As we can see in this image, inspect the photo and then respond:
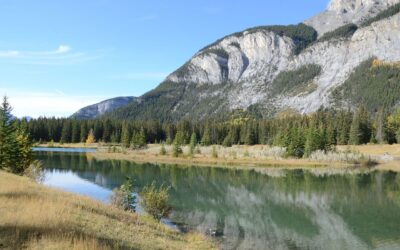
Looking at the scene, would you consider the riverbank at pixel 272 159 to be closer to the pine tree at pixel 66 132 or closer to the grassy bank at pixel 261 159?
the grassy bank at pixel 261 159

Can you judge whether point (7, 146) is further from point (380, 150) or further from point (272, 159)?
point (380, 150)

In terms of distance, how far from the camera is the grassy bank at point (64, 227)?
1209cm

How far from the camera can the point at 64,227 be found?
48.1ft

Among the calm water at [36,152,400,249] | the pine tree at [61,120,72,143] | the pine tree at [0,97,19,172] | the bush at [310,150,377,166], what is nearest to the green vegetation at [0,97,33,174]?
the pine tree at [0,97,19,172]

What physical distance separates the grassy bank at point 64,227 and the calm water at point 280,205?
406 inches

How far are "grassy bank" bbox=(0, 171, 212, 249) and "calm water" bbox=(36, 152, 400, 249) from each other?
10.3 metres

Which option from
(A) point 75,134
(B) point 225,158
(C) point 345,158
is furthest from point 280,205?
(A) point 75,134

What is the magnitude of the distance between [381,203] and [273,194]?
14.0 meters

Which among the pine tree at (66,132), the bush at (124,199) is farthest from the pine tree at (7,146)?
the pine tree at (66,132)

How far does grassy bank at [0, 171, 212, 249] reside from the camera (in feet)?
39.7

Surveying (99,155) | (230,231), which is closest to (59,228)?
(230,231)

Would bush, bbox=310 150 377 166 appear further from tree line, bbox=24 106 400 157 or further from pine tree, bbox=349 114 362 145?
pine tree, bbox=349 114 362 145

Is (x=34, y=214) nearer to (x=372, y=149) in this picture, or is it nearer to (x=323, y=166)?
(x=323, y=166)

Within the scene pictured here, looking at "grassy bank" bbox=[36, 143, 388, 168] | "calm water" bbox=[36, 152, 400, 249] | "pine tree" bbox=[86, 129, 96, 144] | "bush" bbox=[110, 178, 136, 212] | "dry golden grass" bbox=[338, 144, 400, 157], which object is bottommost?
"calm water" bbox=[36, 152, 400, 249]
